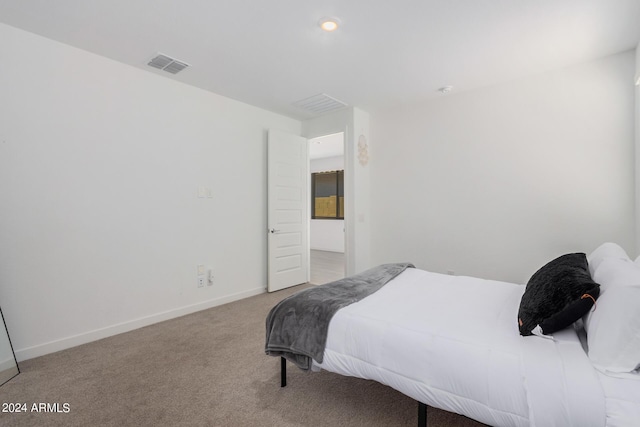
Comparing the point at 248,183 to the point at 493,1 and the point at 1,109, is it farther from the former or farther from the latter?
the point at 493,1

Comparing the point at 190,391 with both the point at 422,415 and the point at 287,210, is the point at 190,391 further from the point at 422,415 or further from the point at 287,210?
the point at 287,210

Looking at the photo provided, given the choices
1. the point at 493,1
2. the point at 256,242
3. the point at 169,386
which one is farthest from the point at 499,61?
the point at 169,386

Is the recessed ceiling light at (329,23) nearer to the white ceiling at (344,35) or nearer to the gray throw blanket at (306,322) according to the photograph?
the white ceiling at (344,35)

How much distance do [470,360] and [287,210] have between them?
3.40 m

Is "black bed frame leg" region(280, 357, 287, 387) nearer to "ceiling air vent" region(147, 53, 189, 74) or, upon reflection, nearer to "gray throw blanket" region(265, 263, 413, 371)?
"gray throw blanket" region(265, 263, 413, 371)

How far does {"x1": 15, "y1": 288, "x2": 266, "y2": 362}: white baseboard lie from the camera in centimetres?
242

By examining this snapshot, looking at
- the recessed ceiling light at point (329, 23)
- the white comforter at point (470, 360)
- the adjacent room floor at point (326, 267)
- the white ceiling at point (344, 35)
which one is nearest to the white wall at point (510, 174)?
the white ceiling at point (344, 35)

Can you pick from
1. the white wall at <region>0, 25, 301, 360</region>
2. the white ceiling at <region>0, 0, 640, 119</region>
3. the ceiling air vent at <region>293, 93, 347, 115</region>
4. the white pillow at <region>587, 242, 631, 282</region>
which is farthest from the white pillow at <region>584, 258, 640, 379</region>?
the white wall at <region>0, 25, 301, 360</region>

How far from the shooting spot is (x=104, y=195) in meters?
2.80

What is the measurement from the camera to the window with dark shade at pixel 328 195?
8.34 m

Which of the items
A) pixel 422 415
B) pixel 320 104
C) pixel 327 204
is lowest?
pixel 422 415

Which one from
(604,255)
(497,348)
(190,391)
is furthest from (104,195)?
(604,255)

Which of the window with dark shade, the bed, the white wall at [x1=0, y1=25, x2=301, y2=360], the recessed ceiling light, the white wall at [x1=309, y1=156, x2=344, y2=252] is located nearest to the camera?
the bed

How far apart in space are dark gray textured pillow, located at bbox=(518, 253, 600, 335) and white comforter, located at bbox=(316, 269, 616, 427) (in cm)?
7
